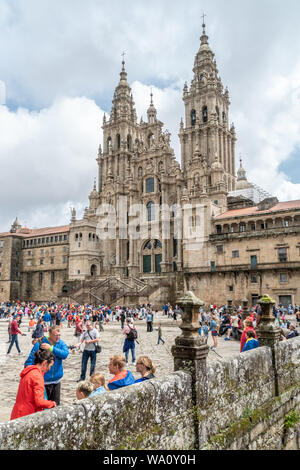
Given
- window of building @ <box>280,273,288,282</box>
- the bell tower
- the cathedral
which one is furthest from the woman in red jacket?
the bell tower

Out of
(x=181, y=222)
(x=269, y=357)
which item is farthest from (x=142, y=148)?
(x=269, y=357)

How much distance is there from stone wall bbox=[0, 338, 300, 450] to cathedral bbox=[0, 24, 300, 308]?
29.1 m

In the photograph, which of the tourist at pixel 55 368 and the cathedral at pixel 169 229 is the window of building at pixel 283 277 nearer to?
the cathedral at pixel 169 229

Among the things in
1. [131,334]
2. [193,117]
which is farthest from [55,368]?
[193,117]

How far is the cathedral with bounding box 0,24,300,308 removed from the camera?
1502 inches

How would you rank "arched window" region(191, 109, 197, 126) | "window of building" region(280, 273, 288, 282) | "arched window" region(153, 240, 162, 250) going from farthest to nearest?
"arched window" region(191, 109, 197, 126)
"arched window" region(153, 240, 162, 250)
"window of building" region(280, 273, 288, 282)

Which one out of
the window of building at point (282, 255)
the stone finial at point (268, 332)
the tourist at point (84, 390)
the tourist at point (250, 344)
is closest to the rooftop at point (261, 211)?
the window of building at point (282, 255)

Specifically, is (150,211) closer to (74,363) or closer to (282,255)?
(282,255)

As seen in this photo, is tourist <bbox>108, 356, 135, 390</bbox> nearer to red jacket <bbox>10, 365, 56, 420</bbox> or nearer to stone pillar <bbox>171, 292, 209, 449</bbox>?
stone pillar <bbox>171, 292, 209, 449</bbox>

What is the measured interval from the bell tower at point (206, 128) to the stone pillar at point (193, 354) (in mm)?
44495

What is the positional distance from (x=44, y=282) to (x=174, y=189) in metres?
27.0

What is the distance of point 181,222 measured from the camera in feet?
159

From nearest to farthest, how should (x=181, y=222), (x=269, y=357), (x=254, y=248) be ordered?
(x=269, y=357) → (x=254, y=248) → (x=181, y=222)
